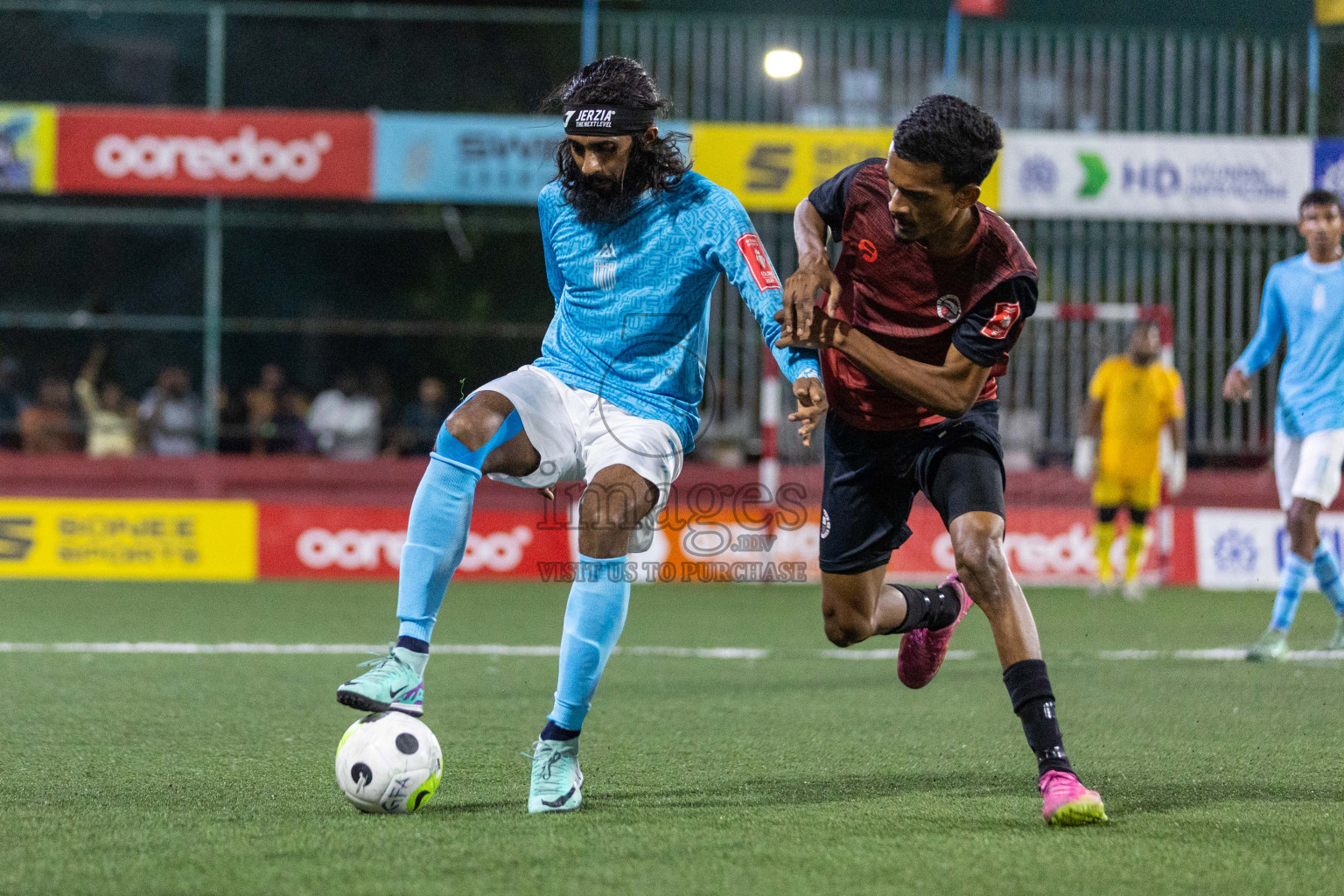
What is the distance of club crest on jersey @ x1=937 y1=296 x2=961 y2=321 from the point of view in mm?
4387

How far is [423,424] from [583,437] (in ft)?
35.7

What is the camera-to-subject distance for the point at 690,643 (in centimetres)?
872

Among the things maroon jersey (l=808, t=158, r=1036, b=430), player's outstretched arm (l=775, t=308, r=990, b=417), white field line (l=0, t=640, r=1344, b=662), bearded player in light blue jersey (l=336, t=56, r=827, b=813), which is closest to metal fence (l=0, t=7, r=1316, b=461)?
white field line (l=0, t=640, r=1344, b=662)

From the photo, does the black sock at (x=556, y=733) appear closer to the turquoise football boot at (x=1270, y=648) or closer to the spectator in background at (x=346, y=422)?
the turquoise football boot at (x=1270, y=648)

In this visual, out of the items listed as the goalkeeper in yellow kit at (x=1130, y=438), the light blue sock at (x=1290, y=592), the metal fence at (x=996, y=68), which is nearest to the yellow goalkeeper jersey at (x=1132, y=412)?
the goalkeeper in yellow kit at (x=1130, y=438)

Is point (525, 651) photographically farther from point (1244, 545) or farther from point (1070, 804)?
point (1244, 545)

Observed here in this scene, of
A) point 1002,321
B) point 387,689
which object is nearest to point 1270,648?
point 1002,321

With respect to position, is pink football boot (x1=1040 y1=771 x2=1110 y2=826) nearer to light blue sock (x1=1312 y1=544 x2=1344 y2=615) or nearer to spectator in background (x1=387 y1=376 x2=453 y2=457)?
light blue sock (x1=1312 y1=544 x2=1344 y2=615)

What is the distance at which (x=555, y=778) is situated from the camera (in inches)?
161

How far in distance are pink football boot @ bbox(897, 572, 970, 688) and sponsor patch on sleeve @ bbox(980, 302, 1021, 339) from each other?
1484 millimetres

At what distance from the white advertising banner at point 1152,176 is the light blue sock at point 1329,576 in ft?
21.5

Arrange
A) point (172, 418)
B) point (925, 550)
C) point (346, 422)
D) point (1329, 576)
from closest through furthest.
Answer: point (1329, 576), point (925, 550), point (172, 418), point (346, 422)

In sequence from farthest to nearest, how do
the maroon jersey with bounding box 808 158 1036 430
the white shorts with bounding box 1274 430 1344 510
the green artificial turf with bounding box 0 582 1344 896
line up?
the white shorts with bounding box 1274 430 1344 510, the maroon jersey with bounding box 808 158 1036 430, the green artificial turf with bounding box 0 582 1344 896

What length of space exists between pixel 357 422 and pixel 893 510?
1097 cm
